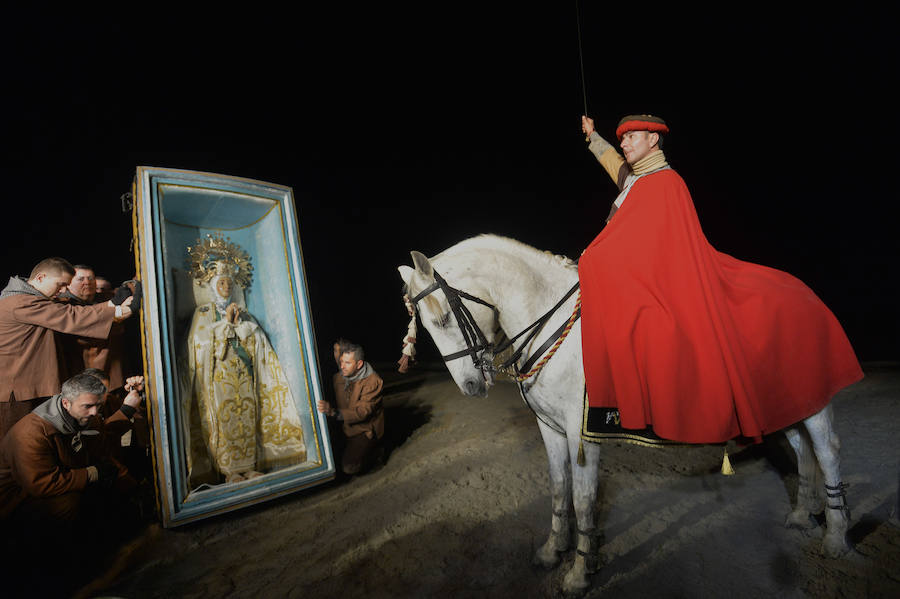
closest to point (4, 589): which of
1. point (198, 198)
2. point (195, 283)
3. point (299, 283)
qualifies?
point (195, 283)

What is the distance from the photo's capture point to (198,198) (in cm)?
330

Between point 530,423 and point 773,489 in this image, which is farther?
point 530,423

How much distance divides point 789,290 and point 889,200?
35.2 feet

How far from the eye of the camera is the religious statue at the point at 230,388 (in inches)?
128

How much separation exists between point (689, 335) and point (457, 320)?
1.10 meters

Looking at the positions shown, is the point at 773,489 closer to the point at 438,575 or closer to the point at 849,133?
the point at 438,575

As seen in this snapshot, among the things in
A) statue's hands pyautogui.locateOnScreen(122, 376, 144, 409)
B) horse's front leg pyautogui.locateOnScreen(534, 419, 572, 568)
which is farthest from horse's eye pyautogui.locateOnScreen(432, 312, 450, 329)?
statue's hands pyautogui.locateOnScreen(122, 376, 144, 409)

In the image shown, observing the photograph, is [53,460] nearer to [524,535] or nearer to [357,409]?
[357,409]

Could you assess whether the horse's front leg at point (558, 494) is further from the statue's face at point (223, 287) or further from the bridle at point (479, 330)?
the statue's face at point (223, 287)

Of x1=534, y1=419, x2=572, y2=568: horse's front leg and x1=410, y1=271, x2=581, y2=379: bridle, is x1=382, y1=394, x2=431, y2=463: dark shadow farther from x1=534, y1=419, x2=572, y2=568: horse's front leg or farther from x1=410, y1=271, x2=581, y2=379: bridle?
x1=410, y1=271, x2=581, y2=379: bridle

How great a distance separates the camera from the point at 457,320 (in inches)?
75.1

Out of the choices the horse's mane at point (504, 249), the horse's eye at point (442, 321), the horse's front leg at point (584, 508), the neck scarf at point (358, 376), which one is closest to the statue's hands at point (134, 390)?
the neck scarf at point (358, 376)

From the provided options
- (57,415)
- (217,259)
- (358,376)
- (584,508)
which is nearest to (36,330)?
(57,415)

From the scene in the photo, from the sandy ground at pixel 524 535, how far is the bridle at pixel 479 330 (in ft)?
4.27
